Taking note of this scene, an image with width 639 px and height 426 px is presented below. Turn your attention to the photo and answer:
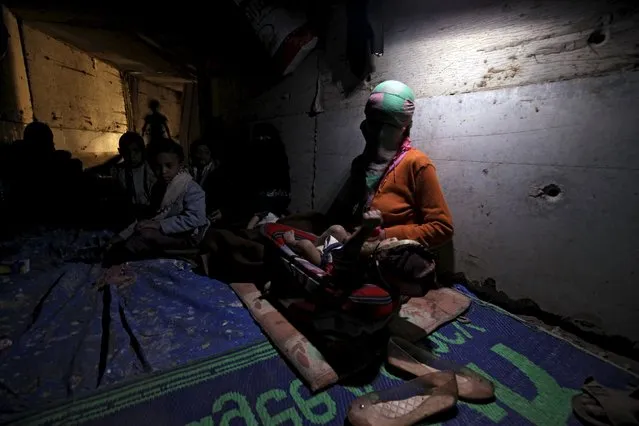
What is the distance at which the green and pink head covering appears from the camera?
7.18 ft

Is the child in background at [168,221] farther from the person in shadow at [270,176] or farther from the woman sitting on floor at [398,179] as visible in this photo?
the woman sitting on floor at [398,179]

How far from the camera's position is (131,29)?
4.48 meters

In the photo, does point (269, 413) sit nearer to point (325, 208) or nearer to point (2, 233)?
point (325, 208)

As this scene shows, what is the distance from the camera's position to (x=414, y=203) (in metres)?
2.29

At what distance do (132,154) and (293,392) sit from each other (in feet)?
12.2

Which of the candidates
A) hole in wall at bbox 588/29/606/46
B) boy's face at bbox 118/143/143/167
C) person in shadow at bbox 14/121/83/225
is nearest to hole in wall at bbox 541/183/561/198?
hole in wall at bbox 588/29/606/46

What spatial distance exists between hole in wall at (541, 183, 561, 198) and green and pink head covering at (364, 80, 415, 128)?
111 centimetres

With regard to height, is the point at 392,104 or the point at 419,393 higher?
the point at 392,104

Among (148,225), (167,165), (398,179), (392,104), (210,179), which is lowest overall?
(148,225)

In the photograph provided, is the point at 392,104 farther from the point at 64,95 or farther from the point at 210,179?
the point at 64,95

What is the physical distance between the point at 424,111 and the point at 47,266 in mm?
3997

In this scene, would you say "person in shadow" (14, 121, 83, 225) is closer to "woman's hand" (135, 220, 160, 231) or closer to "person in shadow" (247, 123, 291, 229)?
"woman's hand" (135, 220, 160, 231)

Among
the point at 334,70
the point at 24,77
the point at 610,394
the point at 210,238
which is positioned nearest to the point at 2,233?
the point at 210,238

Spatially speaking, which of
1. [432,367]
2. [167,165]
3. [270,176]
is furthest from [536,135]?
[167,165]
